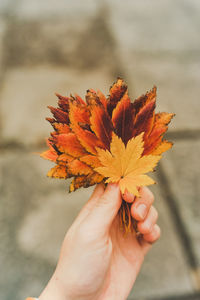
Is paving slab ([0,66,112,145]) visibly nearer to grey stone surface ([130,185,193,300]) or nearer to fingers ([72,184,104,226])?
grey stone surface ([130,185,193,300])

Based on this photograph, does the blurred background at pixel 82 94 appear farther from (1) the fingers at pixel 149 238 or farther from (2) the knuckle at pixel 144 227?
(2) the knuckle at pixel 144 227

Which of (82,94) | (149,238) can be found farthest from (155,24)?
(149,238)

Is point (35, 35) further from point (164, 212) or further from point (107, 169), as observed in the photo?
point (107, 169)

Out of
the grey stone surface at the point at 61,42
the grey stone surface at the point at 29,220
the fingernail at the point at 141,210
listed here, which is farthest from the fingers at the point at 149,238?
the grey stone surface at the point at 61,42

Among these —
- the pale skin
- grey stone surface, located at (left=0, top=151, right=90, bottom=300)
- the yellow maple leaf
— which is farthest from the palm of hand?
grey stone surface, located at (left=0, top=151, right=90, bottom=300)

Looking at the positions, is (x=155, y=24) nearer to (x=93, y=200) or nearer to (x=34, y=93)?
Answer: (x=34, y=93)

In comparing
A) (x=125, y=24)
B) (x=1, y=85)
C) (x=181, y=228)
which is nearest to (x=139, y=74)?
(x=125, y=24)
